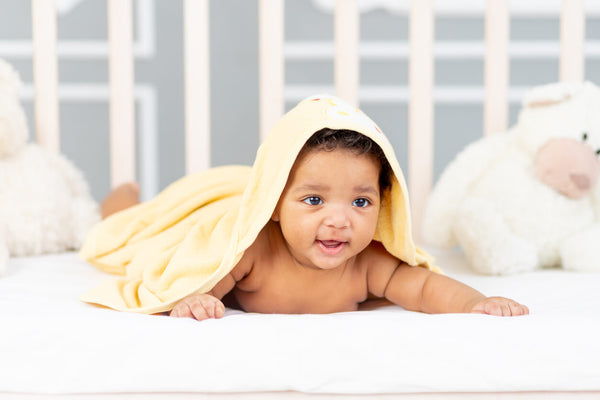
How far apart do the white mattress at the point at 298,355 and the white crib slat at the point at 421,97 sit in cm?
68

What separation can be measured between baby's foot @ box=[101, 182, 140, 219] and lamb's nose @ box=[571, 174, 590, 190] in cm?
84

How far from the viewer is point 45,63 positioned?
1.33 meters

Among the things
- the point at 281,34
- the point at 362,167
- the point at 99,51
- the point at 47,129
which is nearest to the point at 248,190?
the point at 362,167

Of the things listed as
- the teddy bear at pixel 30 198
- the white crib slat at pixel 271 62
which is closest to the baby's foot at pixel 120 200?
the teddy bear at pixel 30 198

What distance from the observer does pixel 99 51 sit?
79.5 inches

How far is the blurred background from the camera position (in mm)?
2025

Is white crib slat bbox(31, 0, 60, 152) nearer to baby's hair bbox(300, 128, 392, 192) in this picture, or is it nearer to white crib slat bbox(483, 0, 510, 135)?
baby's hair bbox(300, 128, 392, 192)

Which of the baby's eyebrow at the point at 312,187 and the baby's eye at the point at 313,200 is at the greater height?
the baby's eyebrow at the point at 312,187

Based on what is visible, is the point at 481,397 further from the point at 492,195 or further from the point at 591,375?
the point at 492,195

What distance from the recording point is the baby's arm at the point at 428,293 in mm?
744

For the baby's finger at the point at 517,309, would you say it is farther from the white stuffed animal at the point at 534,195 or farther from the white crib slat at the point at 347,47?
the white crib slat at the point at 347,47

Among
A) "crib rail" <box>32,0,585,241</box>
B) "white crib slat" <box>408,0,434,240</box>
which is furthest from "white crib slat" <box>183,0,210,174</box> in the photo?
"white crib slat" <box>408,0,434,240</box>

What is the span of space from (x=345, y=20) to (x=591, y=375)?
0.91 metres

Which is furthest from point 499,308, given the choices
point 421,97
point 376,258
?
point 421,97
